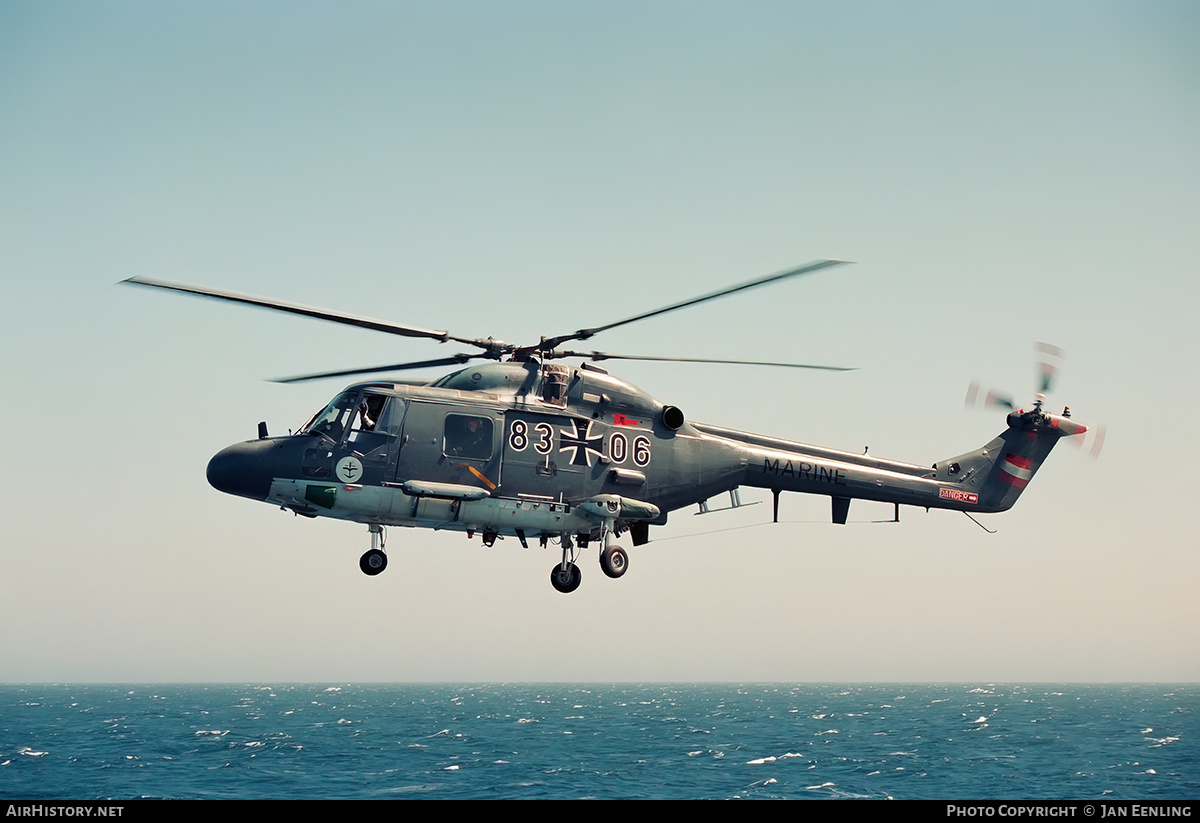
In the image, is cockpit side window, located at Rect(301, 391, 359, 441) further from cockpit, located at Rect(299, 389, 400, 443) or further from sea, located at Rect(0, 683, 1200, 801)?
sea, located at Rect(0, 683, 1200, 801)

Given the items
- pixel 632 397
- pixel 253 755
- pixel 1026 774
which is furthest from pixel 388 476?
pixel 253 755

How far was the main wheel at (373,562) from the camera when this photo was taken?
72.1 feet

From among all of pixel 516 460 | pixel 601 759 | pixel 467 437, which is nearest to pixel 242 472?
pixel 467 437

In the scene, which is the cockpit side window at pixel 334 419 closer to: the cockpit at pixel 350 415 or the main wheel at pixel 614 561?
the cockpit at pixel 350 415

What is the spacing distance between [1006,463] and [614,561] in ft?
46.7

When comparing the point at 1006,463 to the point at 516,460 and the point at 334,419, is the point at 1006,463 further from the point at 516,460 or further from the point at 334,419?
the point at 334,419

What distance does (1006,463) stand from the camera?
3084 cm

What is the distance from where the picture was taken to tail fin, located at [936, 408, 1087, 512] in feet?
97.6

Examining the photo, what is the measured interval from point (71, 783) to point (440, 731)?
48.1 meters

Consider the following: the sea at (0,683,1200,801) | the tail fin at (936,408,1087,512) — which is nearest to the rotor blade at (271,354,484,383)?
the tail fin at (936,408,1087,512)

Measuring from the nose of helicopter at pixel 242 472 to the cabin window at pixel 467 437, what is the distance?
384 cm

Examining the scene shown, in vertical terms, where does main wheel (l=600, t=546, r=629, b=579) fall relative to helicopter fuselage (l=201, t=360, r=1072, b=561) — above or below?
below

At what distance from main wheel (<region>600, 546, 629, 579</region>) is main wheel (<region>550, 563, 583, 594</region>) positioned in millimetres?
766

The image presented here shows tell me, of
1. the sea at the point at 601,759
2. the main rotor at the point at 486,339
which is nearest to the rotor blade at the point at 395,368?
the main rotor at the point at 486,339
